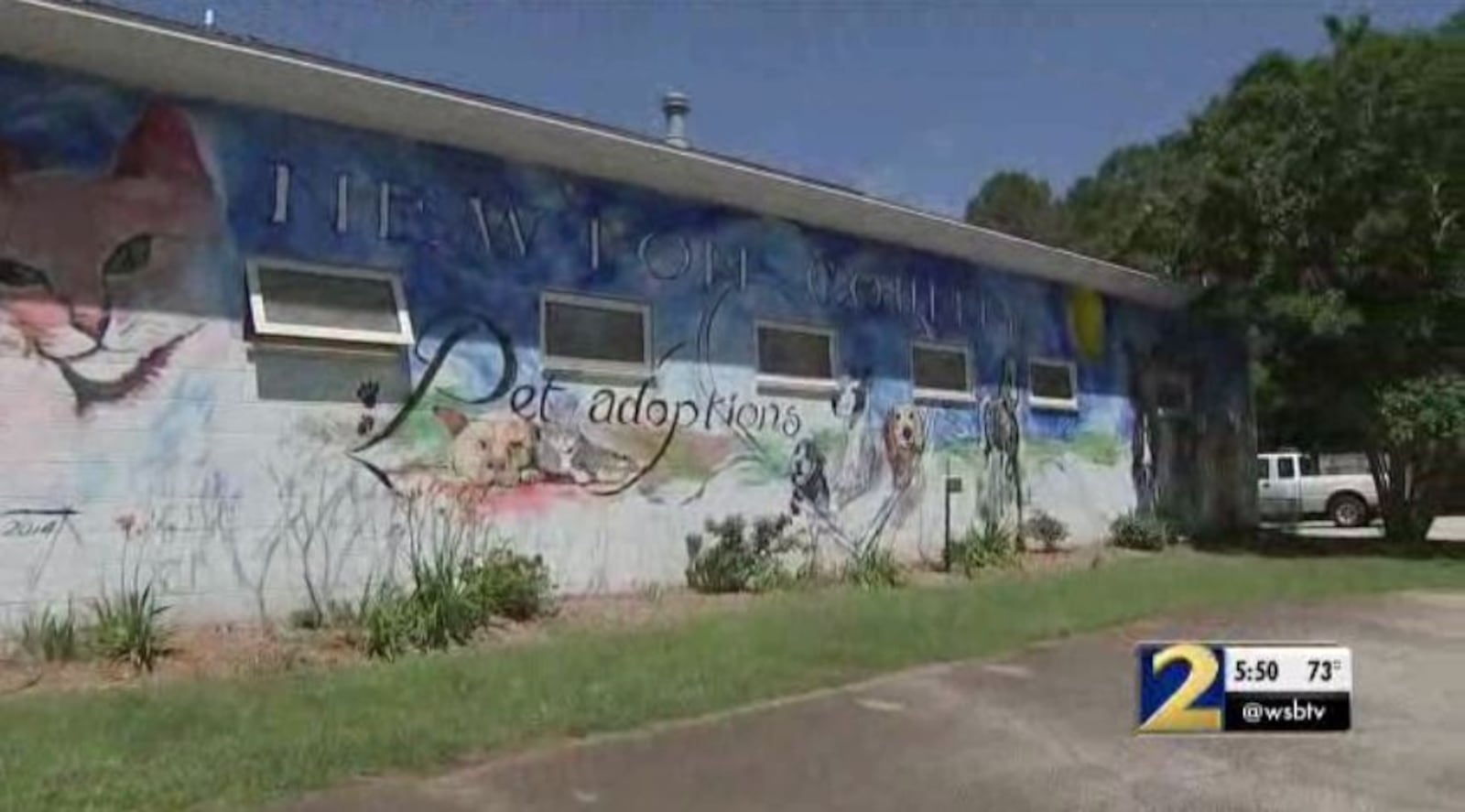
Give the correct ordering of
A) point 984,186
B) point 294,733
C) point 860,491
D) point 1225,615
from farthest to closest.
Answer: point 984,186 → point 860,491 → point 1225,615 → point 294,733

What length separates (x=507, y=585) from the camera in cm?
1055

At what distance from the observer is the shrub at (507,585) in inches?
407

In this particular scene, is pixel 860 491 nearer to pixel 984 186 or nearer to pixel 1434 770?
pixel 1434 770

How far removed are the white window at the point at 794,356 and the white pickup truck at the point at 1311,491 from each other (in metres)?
19.5

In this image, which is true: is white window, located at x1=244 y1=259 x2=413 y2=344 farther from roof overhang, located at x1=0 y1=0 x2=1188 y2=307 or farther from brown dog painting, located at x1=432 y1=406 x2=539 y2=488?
roof overhang, located at x1=0 y1=0 x2=1188 y2=307

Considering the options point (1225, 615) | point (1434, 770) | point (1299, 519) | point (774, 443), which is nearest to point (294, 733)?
point (1434, 770)

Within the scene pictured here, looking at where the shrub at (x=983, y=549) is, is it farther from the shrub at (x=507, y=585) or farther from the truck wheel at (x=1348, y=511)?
the truck wheel at (x=1348, y=511)

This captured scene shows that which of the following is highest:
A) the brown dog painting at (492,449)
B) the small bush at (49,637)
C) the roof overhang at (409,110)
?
the roof overhang at (409,110)

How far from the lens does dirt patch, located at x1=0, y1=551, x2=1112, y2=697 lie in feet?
26.5

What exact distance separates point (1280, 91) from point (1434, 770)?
14.3 m

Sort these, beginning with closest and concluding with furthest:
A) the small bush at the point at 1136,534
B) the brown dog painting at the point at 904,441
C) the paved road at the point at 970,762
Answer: the paved road at the point at 970,762
the brown dog painting at the point at 904,441
the small bush at the point at 1136,534

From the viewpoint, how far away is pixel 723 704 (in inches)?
309

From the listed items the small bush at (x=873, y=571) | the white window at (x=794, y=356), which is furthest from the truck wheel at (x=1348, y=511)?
the white window at (x=794, y=356)

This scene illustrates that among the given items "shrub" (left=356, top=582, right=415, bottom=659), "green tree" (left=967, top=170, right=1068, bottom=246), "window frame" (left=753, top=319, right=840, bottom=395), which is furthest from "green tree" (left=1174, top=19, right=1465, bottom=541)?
"green tree" (left=967, top=170, right=1068, bottom=246)
